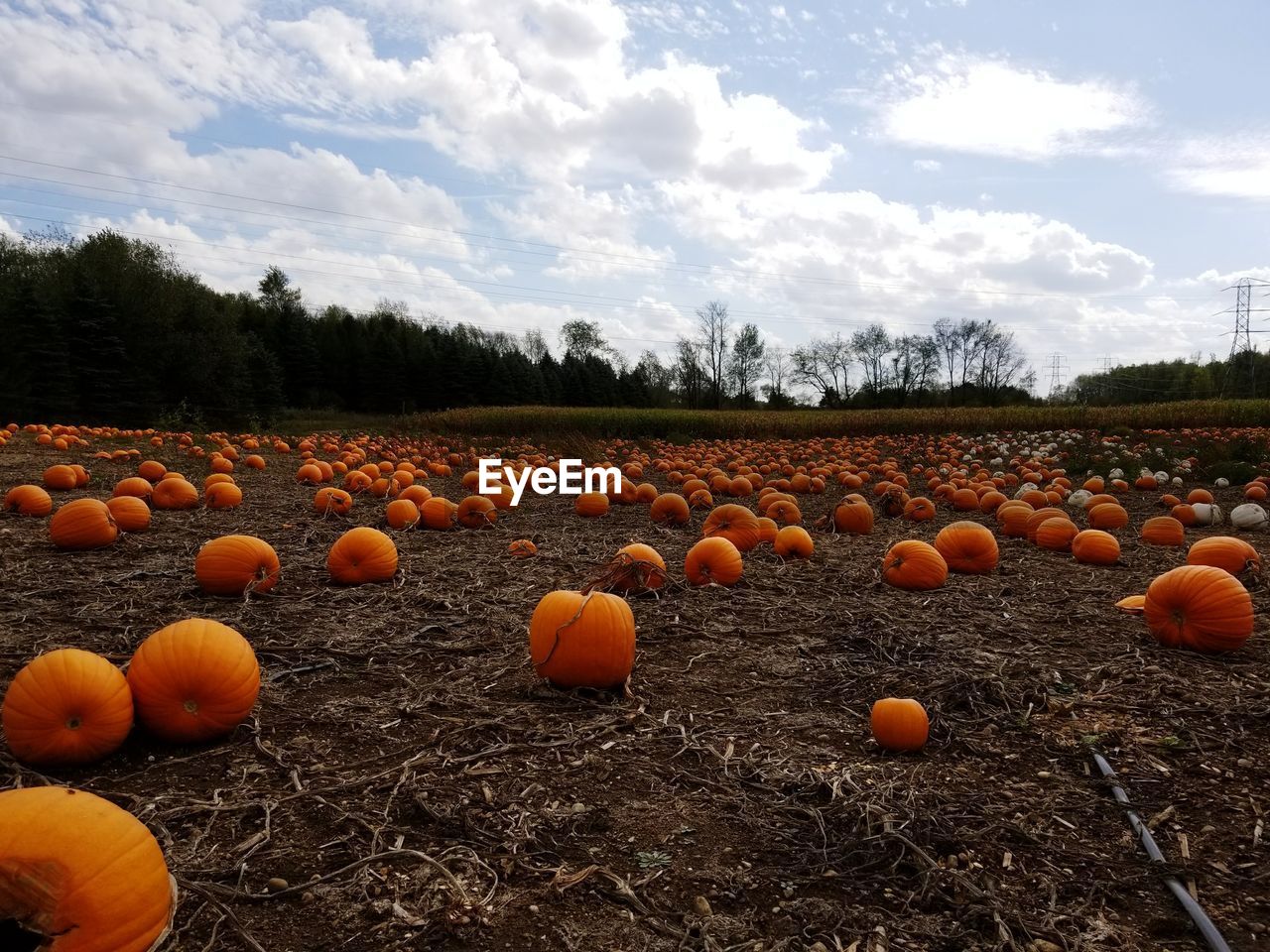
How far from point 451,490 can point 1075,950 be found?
11.0m

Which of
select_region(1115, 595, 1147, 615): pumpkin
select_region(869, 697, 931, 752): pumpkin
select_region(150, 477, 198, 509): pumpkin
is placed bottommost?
select_region(869, 697, 931, 752): pumpkin

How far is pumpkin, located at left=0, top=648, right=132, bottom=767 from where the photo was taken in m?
2.67

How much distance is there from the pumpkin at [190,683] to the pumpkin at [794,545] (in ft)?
15.7

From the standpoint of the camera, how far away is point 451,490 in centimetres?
1211

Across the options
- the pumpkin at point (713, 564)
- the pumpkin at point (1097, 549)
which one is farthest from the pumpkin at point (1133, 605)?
the pumpkin at point (713, 564)

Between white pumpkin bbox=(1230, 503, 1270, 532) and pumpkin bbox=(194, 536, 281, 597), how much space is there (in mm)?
9697

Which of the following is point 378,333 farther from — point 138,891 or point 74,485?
point 138,891

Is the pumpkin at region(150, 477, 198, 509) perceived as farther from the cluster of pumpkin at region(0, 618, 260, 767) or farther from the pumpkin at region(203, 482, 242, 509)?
the cluster of pumpkin at region(0, 618, 260, 767)

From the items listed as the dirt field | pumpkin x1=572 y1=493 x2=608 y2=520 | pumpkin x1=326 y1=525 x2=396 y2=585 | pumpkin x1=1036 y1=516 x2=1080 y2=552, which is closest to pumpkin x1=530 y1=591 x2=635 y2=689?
the dirt field

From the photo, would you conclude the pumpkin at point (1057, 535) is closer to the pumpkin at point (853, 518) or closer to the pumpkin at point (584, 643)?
the pumpkin at point (853, 518)

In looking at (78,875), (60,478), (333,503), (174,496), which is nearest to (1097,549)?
(78,875)

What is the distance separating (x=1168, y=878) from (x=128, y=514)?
7.93 m

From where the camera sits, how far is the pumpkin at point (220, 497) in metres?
8.67

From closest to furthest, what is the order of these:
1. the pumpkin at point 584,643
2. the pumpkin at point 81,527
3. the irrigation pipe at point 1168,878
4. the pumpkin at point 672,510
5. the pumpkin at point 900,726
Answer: the irrigation pipe at point 1168,878
the pumpkin at point 900,726
the pumpkin at point 584,643
the pumpkin at point 81,527
the pumpkin at point 672,510
